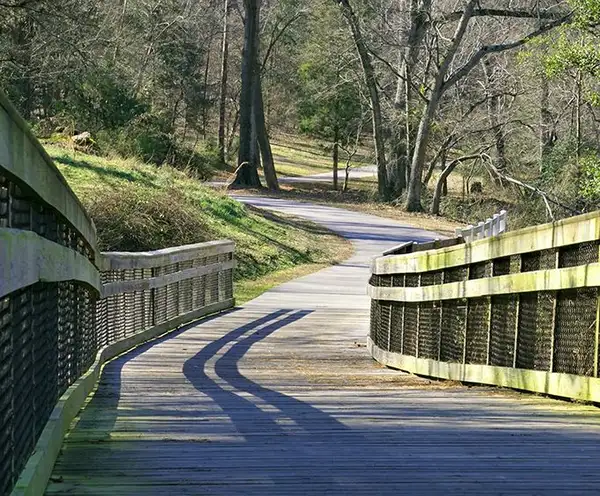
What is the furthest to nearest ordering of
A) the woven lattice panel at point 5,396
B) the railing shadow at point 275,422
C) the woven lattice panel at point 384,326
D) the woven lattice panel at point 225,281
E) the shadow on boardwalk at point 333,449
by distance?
the woven lattice panel at point 225,281, the woven lattice panel at point 384,326, the railing shadow at point 275,422, the shadow on boardwalk at point 333,449, the woven lattice panel at point 5,396

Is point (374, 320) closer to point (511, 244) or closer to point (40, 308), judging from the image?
point (511, 244)

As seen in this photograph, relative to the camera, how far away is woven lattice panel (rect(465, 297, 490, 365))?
831 cm

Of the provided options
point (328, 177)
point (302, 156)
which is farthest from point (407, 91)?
point (302, 156)

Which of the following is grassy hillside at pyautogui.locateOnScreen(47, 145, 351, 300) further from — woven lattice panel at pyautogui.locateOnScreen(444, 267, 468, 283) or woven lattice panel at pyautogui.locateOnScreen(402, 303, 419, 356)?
woven lattice panel at pyautogui.locateOnScreen(444, 267, 468, 283)

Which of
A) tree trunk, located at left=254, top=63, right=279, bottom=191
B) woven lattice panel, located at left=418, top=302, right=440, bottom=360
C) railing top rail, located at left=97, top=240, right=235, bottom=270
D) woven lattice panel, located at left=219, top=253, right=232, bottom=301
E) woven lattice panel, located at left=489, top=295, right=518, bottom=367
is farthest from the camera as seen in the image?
tree trunk, located at left=254, top=63, right=279, bottom=191

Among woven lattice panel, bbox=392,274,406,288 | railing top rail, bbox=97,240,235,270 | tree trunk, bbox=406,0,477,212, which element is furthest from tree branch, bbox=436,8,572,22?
woven lattice panel, bbox=392,274,406,288

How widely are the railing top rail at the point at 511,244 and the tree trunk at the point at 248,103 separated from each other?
31738mm

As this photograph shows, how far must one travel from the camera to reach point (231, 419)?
21.0 ft

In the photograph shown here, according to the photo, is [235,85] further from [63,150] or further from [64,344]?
[64,344]

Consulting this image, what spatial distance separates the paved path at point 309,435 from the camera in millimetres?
4656

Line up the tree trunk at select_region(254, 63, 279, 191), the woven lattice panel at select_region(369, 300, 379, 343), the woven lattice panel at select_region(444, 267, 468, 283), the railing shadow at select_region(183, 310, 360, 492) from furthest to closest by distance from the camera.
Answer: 1. the tree trunk at select_region(254, 63, 279, 191)
2. the woven lattice panel at select_region(369, 300, 379, 343)
3. the woven lattice panel at select_region(444, 267, 468, 283)
4. the railing shadow at select_region(183, 310, 360, 492)

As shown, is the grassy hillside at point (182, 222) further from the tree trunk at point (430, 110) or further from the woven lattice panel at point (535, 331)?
the woven lattice panel at point (535, 331)

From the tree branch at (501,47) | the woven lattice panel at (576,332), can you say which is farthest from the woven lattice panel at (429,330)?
the tree branch at (501,47)

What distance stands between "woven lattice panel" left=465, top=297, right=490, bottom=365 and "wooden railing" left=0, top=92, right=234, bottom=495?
3098 mm
